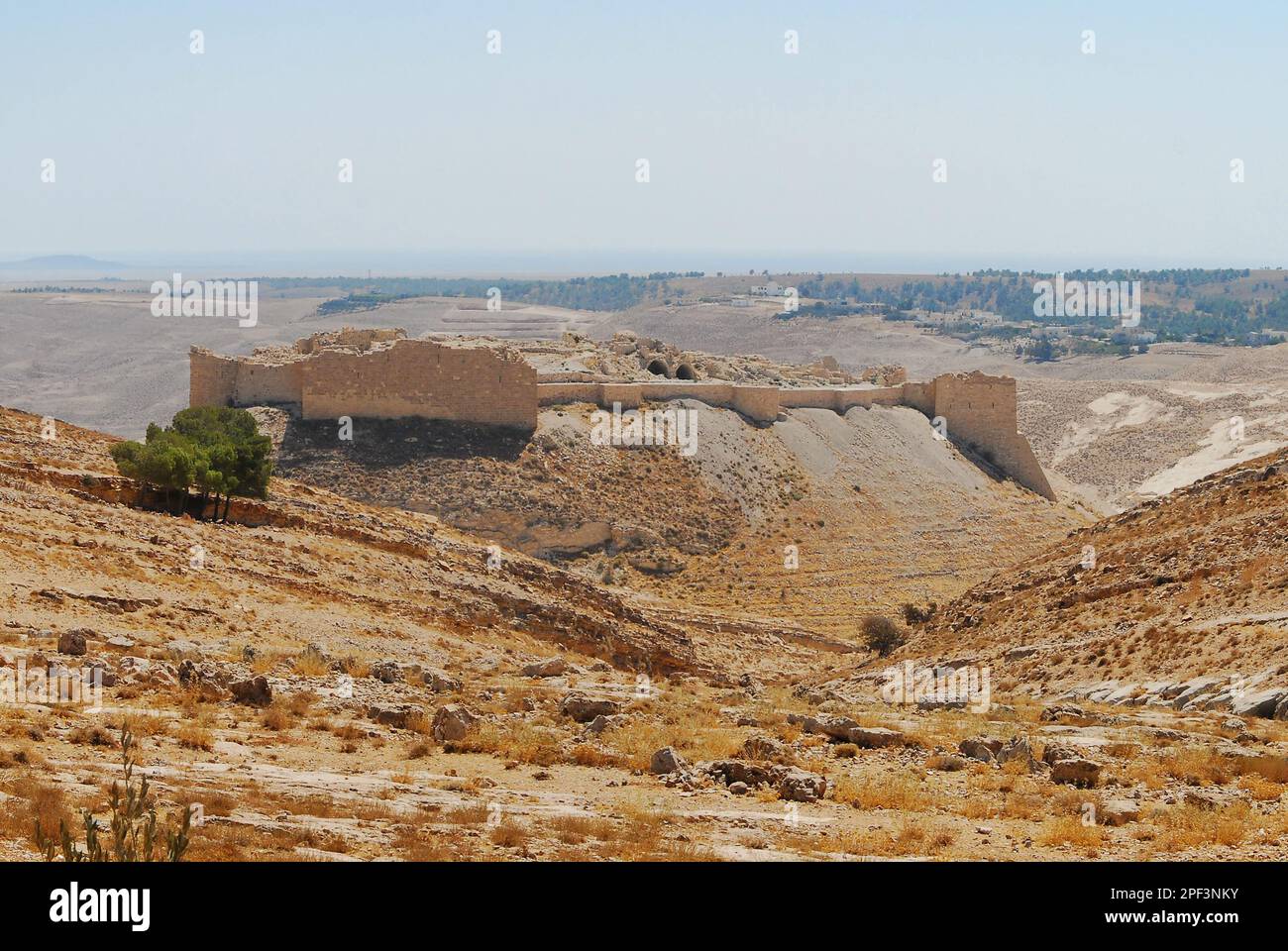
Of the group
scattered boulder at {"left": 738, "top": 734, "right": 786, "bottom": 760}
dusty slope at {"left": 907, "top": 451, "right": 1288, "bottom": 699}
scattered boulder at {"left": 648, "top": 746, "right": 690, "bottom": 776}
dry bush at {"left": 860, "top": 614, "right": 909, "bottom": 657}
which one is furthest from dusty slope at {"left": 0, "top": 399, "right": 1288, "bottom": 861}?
dry bush at {"left": 860, "top": 614, "right": 909, "bottom": 657}

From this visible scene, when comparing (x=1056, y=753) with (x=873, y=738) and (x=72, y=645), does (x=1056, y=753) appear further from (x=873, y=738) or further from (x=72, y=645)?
(x=72, y=645)

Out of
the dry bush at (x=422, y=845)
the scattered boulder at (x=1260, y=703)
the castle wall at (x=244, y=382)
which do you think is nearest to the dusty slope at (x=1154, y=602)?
the scattered boulder at (x=1260, y=703)

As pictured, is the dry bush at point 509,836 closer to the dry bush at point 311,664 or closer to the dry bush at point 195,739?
the dry bush at point 195,739

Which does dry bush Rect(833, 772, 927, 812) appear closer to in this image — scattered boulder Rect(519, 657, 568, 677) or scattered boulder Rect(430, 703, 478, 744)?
scattered boulder Rect(430, 703, 478, 744)

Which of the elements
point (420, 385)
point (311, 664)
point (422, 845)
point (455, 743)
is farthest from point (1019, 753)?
point (420, 385)
